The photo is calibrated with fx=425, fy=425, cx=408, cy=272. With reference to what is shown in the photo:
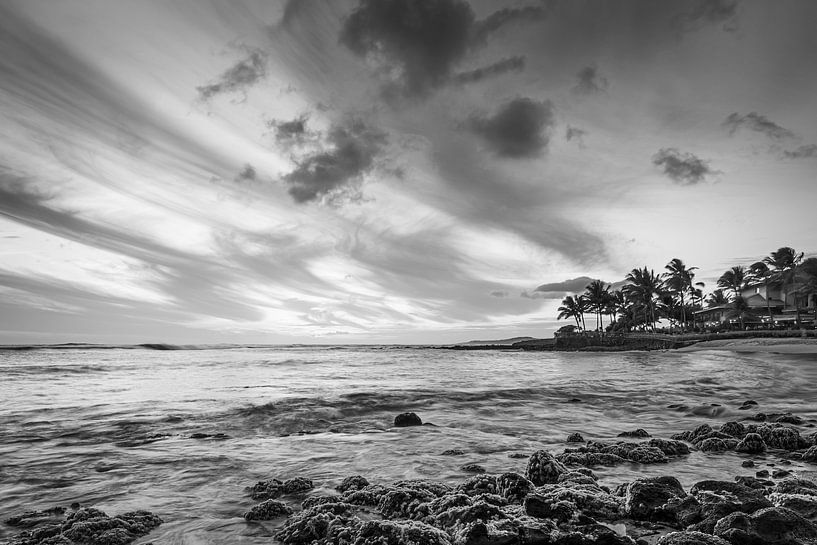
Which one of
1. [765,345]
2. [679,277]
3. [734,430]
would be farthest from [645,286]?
[734,430]

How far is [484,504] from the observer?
4.29 m

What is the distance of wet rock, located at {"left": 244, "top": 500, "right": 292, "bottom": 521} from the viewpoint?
4855 mm

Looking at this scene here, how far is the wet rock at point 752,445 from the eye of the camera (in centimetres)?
738

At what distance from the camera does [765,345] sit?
147 ft

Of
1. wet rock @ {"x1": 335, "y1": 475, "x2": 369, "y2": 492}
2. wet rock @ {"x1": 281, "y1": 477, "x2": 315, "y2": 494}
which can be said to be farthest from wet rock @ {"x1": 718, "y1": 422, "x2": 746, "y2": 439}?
wet rock @ {"x1": 281, "y1": 477, "x2": 315, "y2": 494}

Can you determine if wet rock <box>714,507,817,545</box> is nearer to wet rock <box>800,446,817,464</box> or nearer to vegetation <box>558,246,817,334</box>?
wet rock <box>800,446,817,464</box>

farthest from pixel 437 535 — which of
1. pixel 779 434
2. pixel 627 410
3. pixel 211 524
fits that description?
pixel 627 410

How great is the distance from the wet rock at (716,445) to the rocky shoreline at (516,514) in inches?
63.7

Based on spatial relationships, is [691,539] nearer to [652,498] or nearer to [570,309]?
[652,498]

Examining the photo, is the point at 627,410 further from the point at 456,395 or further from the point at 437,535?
the point at 437,535

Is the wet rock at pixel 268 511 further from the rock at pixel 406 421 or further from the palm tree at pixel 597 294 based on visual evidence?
the palm tree at pixel 597 294

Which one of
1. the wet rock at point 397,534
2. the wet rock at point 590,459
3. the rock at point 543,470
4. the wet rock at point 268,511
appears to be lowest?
the wet rock at point 590,459

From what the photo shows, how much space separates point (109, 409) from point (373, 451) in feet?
34.0

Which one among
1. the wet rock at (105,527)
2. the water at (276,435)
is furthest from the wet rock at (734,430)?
the wet rock at (105,527)
